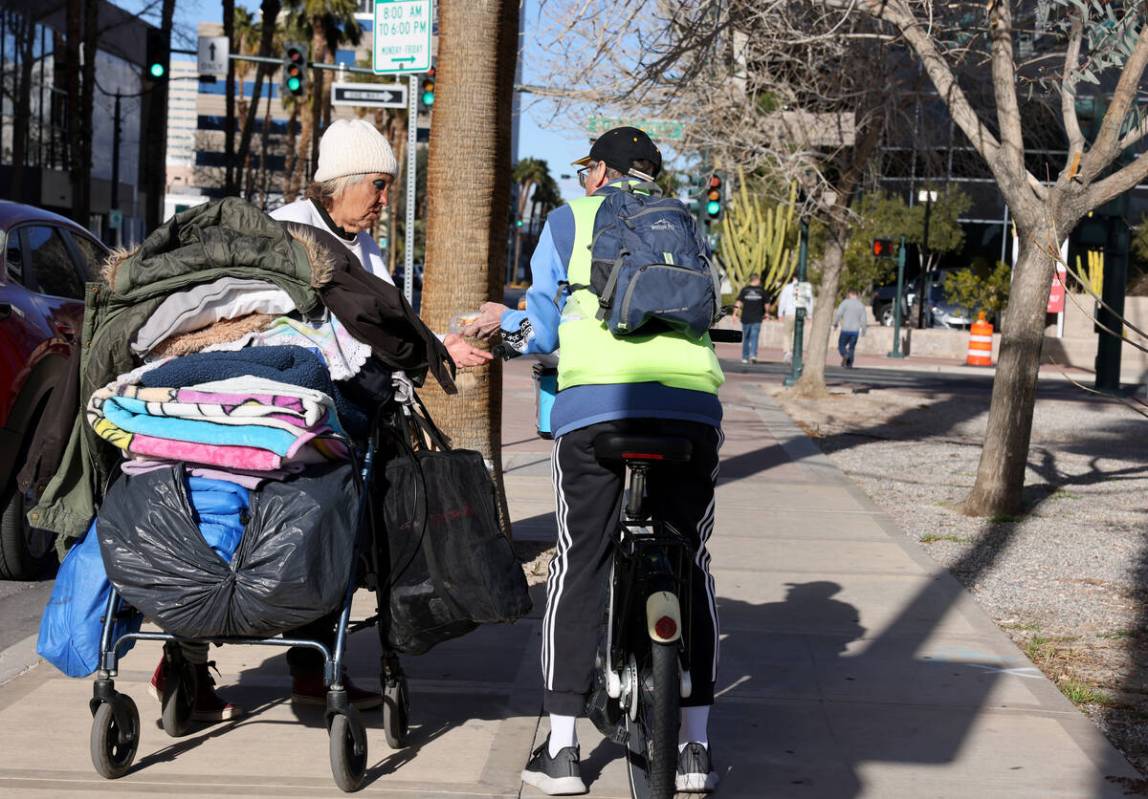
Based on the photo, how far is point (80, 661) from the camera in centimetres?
432

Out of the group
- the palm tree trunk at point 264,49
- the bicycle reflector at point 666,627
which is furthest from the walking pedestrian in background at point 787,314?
the bicycle reflector at point 666,627

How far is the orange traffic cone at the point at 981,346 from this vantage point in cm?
3409

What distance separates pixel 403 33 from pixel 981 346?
88.4 ft

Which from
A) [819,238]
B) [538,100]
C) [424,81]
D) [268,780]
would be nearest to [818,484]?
[538,100]

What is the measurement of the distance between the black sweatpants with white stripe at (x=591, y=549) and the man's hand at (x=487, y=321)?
0.47 m

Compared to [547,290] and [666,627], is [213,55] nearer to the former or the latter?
[547,290]

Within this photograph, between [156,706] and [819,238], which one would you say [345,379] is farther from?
[819,238]

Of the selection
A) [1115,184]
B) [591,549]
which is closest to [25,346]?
[591,549]

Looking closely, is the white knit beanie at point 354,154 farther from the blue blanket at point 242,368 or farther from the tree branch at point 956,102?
the tree branch at point 956,102

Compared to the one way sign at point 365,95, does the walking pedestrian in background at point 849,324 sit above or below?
below

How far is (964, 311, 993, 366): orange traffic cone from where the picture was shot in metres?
34.1

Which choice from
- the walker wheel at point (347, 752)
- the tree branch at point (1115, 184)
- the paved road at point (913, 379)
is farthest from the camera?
the paved road at point (913, 379)

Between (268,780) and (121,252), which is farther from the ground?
(121,252)

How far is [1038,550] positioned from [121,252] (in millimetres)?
6598
